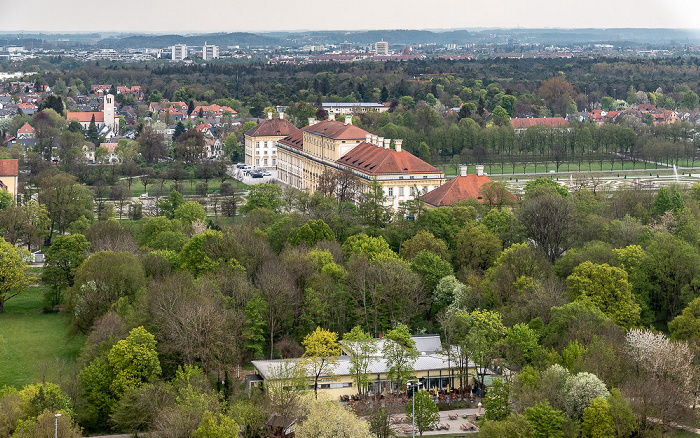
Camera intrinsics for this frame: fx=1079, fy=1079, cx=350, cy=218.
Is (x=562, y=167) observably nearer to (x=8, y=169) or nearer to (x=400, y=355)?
(x=8, y=169)

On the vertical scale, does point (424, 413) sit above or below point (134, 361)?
below

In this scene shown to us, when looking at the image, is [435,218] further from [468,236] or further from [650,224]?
[650,224]

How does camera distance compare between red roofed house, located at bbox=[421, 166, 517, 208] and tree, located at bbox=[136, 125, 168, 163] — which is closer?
red roofed house, located at bbox=[421, 166, 517, 208]

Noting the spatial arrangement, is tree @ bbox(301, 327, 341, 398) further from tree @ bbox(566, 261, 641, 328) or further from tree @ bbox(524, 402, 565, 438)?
tree @ bbox(566, 261, 641, 328)

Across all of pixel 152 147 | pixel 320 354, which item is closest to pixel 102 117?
pixel 152 147

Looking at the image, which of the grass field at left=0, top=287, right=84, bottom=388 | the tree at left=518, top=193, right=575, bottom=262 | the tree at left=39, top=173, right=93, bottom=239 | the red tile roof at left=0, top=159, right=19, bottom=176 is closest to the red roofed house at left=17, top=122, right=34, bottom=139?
the red tile roof at left=0, top=159, right=19, bottom=176

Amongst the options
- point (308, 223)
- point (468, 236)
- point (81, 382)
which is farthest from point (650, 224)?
point (81, 382)

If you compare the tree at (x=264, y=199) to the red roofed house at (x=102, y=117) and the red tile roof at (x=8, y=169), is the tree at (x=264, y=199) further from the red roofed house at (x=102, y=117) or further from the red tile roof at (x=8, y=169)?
the red roofed house at (x=102, y=117)
